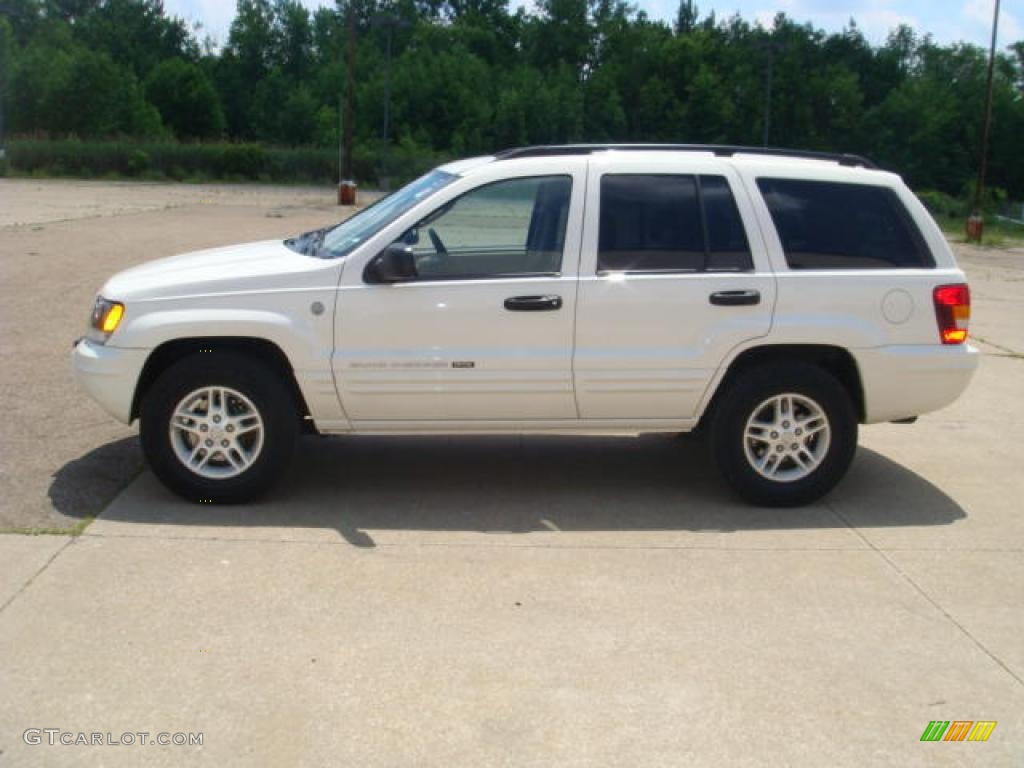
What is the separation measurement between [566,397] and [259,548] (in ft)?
5.72

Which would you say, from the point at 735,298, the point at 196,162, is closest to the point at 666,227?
the point at 735,298

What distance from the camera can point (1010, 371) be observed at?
10984 millimetres

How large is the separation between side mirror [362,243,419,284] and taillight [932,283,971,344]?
110 inches

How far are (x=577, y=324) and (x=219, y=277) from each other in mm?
1842

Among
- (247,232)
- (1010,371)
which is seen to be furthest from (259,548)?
(247,232)

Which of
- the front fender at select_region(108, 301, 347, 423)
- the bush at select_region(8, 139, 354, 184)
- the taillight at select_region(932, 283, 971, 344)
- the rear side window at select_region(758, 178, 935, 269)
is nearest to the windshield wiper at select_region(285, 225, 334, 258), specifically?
the front fender at select_region(108, 301, 347, 423)

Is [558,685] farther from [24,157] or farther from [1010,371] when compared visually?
[24,157]

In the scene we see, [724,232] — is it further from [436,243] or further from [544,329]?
[436,243]

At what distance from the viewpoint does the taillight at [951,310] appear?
20.9ft

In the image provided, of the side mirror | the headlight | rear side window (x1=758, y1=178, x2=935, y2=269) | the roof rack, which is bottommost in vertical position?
the headlight

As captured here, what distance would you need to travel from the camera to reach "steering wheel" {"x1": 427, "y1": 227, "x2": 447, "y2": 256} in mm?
6418

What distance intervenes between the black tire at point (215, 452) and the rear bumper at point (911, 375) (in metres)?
3.03

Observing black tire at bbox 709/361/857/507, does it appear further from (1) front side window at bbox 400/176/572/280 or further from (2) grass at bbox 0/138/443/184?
(2) grass at bbox 0/138/443/184

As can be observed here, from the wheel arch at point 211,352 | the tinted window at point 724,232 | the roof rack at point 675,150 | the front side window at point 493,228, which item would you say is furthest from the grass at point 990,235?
the wheel arch at point 211,352
